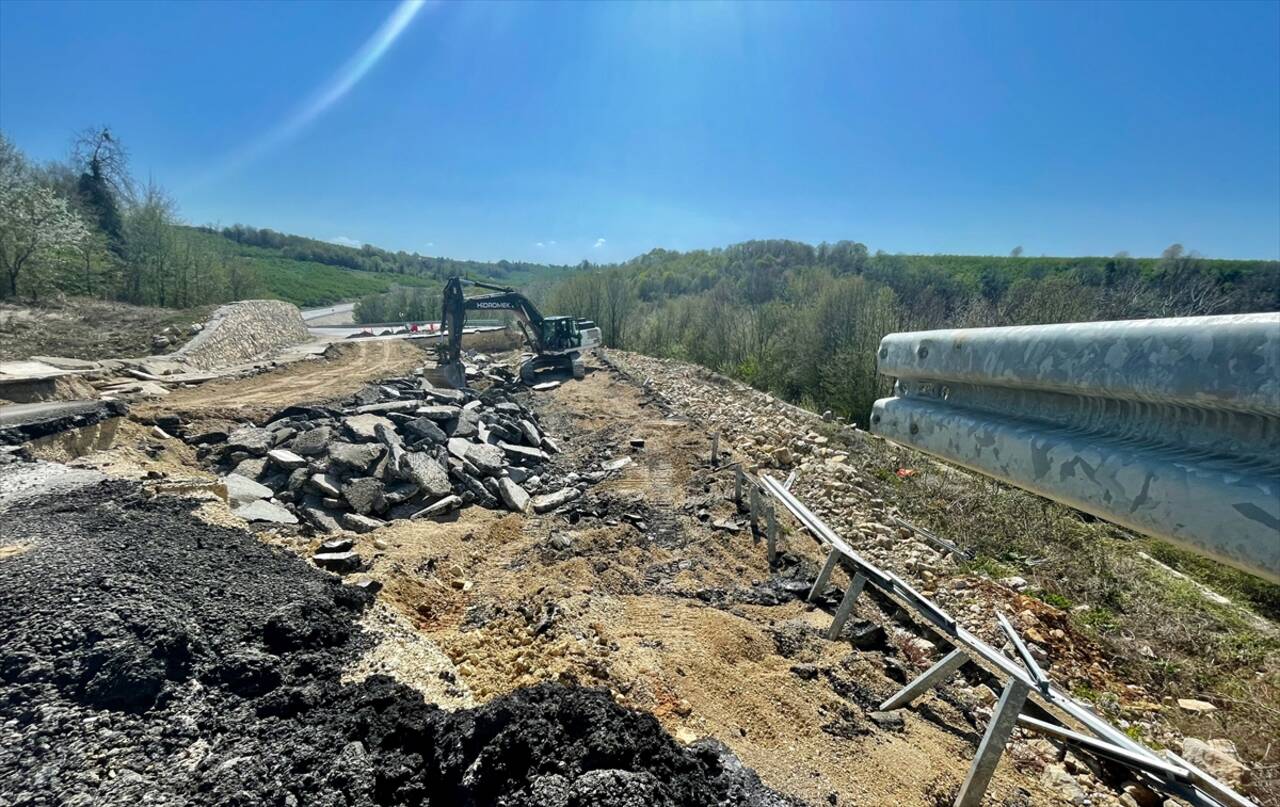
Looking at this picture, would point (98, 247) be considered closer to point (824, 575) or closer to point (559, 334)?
point (559, 334)

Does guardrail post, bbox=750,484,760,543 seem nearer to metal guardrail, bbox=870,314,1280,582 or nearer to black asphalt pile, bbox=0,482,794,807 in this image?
black asphalt pile, bbox=0,482,794,807

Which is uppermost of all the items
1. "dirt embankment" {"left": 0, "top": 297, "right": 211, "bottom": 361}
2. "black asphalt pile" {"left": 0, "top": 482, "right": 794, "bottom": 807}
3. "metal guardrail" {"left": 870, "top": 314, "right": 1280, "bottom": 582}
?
"metal guardrail" {"left": 870, "top": 314, "right": 1280, "bottom": 582}

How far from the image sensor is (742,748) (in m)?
3.25

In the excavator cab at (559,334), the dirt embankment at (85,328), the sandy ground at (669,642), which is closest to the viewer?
the sandy ground at (669,642)

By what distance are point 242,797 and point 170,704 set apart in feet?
3.17

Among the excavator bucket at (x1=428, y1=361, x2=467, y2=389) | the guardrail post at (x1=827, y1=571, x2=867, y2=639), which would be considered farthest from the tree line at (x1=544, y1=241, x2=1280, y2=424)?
the guardrail post at (x1=827, y1=571, x2=867, y2=639)

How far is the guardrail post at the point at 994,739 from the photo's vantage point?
301cm

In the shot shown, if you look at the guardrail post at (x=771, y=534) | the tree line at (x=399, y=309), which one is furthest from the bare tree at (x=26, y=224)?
the guardrail post at (x=771, y=534)

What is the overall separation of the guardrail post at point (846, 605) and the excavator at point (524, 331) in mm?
14682

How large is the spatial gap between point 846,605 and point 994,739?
1.92m

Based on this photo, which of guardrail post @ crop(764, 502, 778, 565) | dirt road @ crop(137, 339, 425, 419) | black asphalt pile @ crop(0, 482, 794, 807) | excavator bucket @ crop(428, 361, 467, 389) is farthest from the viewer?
excavator bucket @ crop(428, 361, 467, 389)

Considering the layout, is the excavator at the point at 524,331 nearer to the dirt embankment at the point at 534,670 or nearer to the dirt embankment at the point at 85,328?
the dirt embankment at the point at 85,328

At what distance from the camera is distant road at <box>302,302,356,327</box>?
160 feet

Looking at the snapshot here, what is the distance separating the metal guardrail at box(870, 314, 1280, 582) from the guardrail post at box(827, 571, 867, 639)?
341 centimetres
